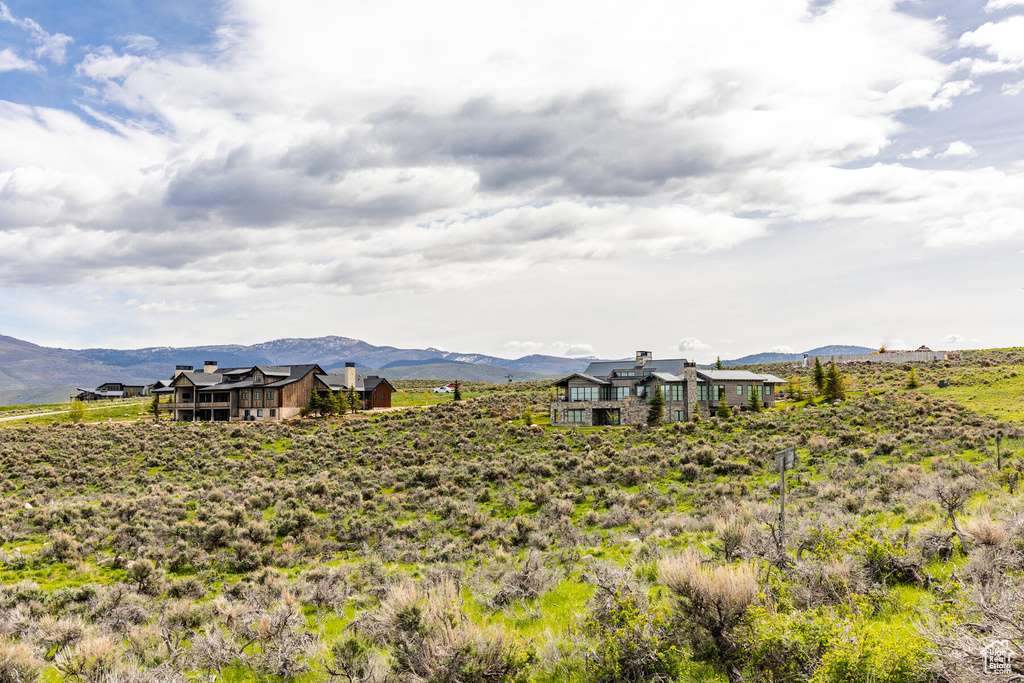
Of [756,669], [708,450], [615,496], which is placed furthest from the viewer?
[708,450]

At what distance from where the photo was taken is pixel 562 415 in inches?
1917

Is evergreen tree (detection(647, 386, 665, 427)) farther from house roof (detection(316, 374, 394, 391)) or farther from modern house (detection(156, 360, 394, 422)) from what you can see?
modern house (detection(156, 360, 394, 422))

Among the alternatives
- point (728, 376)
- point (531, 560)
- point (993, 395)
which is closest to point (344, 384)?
point (728, 376)

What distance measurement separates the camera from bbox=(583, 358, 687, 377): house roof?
179 ft

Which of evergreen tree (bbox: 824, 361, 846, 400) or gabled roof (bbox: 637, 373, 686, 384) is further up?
gabled roof (bbox: 637, 373, 686, 384)

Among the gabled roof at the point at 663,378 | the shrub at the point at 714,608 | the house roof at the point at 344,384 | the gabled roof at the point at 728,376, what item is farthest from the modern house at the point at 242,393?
the shrub at the point at 714,608

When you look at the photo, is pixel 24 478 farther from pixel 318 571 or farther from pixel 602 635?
pixel 602 635

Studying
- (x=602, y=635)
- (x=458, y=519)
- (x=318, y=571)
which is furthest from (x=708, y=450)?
(x=602, y=635)

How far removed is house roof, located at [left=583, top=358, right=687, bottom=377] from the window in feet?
13.1

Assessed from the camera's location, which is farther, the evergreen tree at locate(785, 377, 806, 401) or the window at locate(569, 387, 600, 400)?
the evergreen tree at locate(785, 377, 806, 401)

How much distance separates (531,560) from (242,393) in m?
59.7

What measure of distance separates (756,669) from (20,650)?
26.3 feet
